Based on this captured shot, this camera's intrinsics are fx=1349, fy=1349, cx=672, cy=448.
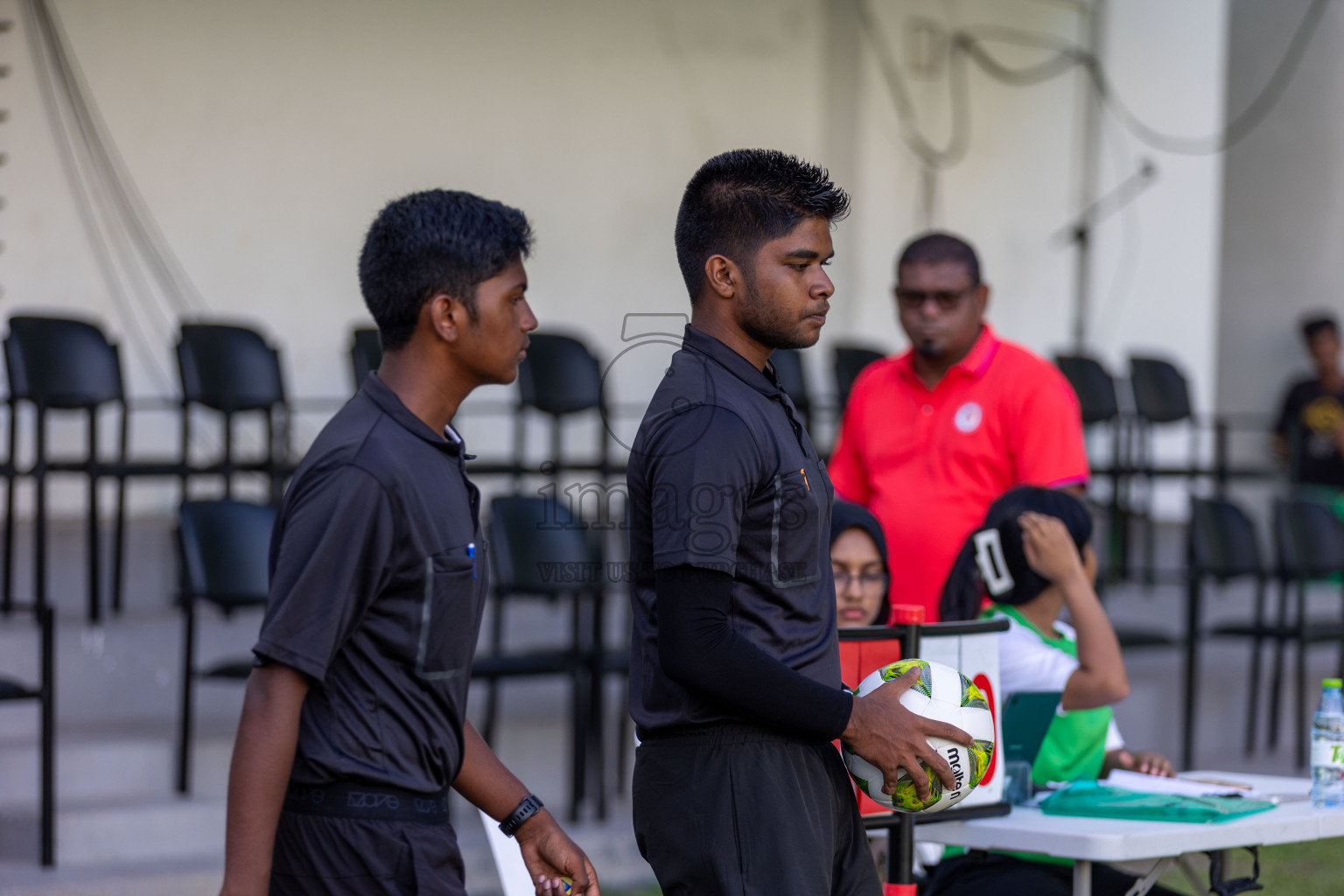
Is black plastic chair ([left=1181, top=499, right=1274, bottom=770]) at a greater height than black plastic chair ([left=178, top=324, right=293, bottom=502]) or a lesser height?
lesser

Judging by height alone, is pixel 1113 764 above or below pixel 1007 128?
below

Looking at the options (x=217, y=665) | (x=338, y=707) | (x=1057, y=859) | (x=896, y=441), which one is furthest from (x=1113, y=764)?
(x=217, y=665)

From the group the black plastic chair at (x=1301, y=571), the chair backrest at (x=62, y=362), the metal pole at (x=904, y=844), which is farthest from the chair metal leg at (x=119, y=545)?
Answer: the black plastic chair at (x=1301, y=571)

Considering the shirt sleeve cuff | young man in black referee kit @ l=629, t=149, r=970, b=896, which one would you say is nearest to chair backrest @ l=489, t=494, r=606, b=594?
young man in black referee kit @ l=629, t=149, r=970, b=896

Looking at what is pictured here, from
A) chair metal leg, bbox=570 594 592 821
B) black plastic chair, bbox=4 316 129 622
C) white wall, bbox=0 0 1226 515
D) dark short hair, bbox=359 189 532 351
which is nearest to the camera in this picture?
dark short hair, bbox=359 189 532 351

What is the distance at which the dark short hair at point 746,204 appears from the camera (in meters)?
1.60

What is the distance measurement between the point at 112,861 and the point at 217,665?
23.0 inches

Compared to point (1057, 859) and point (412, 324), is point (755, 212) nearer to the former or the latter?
point (412, 324)

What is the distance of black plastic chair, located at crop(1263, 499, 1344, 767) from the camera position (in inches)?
201

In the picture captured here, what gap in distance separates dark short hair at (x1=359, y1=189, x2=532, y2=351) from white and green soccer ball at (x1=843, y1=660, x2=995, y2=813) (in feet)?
2.32

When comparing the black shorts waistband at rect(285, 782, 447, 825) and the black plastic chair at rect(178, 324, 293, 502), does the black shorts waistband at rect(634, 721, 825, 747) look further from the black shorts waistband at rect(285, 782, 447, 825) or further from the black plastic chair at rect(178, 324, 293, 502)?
the black plastic chair at rect(178, 324, 293, 502)

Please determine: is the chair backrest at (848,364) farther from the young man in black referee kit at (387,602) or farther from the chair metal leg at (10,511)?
the young man in black referee kit at (387,602)

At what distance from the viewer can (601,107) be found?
6.43 metres

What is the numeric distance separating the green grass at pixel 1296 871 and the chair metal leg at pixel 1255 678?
0.77 meters
